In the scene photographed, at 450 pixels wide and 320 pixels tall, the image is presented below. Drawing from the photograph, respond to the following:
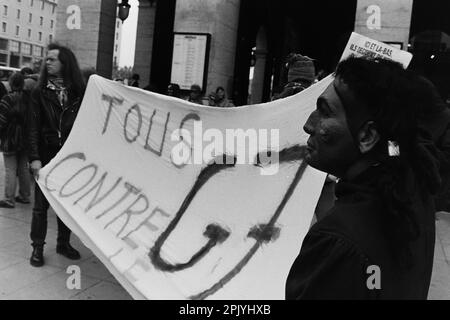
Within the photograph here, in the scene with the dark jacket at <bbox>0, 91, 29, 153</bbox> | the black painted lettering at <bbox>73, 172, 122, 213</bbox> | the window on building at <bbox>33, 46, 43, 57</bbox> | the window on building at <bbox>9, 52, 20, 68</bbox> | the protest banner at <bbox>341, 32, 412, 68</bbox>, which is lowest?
the black painted lettering at <bbox>73, 172, 122, 213</bbox>

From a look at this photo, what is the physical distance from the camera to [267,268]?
353 cm

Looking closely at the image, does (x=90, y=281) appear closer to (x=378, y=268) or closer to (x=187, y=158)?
(x=187, y=158)

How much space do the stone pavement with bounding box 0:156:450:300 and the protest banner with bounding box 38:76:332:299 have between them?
0.46m

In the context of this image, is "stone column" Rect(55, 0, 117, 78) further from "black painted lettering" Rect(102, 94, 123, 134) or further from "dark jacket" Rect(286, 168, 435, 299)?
"dark jacket" Rect(286, 168, 435, 299)

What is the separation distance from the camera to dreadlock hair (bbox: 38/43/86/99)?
183 inches

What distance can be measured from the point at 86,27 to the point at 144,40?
609cm

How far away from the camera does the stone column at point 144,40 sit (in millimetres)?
15258

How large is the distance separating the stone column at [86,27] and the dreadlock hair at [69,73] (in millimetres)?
4782

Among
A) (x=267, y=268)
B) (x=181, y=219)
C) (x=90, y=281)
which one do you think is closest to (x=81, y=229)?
(x=90, y=281)

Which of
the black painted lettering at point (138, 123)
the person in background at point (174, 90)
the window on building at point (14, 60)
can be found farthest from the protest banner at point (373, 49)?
the window on building at point (14, 60)

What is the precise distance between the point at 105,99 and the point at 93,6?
17.5 ft

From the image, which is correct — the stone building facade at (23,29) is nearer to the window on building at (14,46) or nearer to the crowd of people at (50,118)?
the window on building at (14,46)

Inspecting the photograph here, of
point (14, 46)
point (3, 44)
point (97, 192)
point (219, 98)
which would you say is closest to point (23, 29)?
point (14, 46)

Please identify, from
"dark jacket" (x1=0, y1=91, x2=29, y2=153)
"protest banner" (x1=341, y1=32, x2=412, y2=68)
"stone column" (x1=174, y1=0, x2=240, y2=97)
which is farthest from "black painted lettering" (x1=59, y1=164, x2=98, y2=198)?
"stone column" (x1=174, y1=0, x2=240, y2=97)
